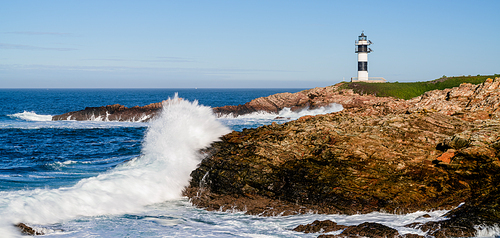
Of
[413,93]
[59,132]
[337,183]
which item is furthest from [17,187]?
[413,93]

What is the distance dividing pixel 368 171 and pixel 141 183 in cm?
588

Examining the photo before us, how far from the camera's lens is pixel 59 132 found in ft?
85.5

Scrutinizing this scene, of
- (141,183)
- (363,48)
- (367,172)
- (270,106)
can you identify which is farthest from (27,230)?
(363,48)

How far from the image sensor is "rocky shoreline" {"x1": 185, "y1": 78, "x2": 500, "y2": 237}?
24.2 feet

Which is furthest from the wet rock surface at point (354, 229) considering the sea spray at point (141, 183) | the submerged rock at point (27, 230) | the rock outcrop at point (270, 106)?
the rock outcrop at point (270, 106)

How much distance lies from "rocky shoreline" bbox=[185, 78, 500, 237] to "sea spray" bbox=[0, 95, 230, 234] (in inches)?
33.2

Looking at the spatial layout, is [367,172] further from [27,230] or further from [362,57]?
[362,57]

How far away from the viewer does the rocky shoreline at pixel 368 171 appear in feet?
24.2

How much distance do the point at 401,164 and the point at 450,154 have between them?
3.61 ft

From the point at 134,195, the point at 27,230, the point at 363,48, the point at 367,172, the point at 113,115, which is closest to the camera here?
the point at 27,230

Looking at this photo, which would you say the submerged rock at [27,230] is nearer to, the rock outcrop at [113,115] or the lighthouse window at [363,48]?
the rock outcrop at [113,115]

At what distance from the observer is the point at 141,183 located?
10195mm

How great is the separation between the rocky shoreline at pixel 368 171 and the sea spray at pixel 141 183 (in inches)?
33.2

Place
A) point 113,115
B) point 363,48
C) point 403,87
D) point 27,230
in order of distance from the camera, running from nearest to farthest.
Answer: point 27,230 < point 113,115 < point 403,87 < point 363,48
